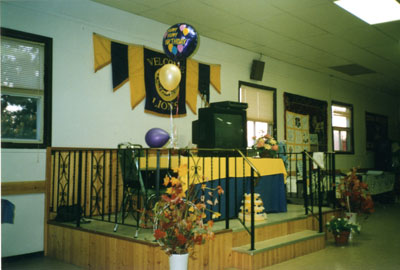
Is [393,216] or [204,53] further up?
[204,53]

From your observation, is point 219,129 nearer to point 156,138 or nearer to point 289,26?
point 156,138

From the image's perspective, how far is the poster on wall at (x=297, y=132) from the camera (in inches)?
326

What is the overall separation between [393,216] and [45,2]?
23.7 ft

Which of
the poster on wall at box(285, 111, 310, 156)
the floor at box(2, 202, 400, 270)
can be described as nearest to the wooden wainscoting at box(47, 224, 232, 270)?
the floor at box(2, 202, 400, 270)

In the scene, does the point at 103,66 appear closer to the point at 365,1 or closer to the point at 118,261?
the point at 118,261

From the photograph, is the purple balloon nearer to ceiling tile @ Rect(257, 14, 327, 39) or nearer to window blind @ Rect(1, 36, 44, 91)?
window blind @ Rect(1, 36, 44, 91)

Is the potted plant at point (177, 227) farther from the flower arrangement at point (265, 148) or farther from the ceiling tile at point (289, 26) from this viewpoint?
the ceiling tile at point (289, 26)

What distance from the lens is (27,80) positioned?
4387 millimetres

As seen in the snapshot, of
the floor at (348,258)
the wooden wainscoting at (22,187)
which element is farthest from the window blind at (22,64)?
the floor at (348,258)

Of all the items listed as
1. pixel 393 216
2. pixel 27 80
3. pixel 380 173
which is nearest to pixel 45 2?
pixel 27 80

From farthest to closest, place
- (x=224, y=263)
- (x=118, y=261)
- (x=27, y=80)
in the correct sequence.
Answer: (x=27, y=80)
(x=224, y=263)
(x=118, y=261)

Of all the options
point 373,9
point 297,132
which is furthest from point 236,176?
point 297,132

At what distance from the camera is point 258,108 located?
7.54 meters

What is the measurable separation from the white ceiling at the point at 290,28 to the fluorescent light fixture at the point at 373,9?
13 cm
